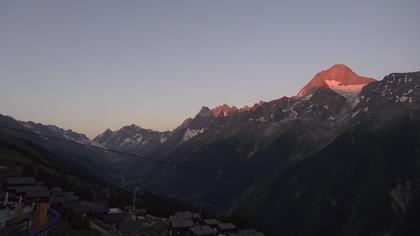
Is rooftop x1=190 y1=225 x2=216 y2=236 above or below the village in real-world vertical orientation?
below

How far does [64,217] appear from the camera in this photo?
7919 centimetres

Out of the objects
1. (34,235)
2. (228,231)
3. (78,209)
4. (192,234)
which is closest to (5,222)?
(34,235)

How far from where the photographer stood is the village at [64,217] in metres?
49.5

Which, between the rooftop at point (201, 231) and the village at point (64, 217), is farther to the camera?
the rooftop at point (201, 231)

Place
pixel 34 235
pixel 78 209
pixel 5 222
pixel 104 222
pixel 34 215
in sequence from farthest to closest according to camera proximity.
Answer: pixel 104 222 → pixel 78 209 → pixel 34 215 → pixel 5 222 → pixel 34 235

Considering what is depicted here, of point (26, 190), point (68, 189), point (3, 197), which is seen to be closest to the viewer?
point (26, 190)

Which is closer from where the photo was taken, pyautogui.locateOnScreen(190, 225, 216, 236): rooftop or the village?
the village

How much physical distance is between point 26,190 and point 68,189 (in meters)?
103

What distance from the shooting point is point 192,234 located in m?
133

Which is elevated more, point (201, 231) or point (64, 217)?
point (64, 217)

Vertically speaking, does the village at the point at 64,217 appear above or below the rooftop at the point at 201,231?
above

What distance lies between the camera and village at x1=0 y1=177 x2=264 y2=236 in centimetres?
4953

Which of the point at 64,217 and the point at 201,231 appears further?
the point at 201,231

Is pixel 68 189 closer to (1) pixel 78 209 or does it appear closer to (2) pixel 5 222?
(1) pixel 78 209
